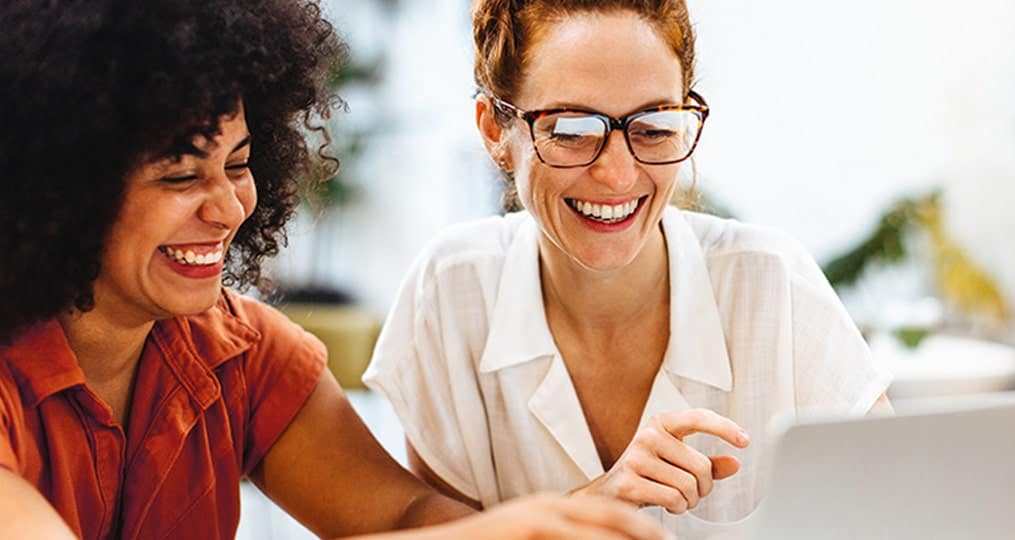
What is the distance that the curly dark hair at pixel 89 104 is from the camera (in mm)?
1273

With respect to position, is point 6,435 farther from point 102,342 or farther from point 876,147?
point 876,147

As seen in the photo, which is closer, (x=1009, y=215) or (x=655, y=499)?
(x=655, y=499)

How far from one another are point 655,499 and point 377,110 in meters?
4.51

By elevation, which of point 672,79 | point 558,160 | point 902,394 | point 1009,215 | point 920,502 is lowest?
point 902,394

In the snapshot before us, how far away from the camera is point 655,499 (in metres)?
1.41

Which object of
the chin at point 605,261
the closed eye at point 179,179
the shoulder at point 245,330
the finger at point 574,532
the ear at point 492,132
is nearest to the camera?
the finger at point 574,532

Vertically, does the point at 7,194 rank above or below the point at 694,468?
above

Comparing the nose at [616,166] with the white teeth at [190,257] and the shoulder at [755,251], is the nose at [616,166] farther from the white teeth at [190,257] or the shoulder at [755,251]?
the white teeth at [190,257]

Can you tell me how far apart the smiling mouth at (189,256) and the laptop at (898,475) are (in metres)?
0.71

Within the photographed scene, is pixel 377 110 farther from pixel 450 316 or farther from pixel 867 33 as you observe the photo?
pixel 450 316

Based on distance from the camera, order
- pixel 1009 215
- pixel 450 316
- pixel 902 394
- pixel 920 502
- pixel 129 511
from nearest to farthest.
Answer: pixel 920 502 → pixel 129 511 → pixel 450 316 → pixel 902 394 → pixel 1009 215

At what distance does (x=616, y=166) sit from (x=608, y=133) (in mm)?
46

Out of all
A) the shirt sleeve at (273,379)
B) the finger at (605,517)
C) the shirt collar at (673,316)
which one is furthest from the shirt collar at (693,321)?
the finger at (605,517)

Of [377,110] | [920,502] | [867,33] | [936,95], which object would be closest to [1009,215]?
[936,95]
